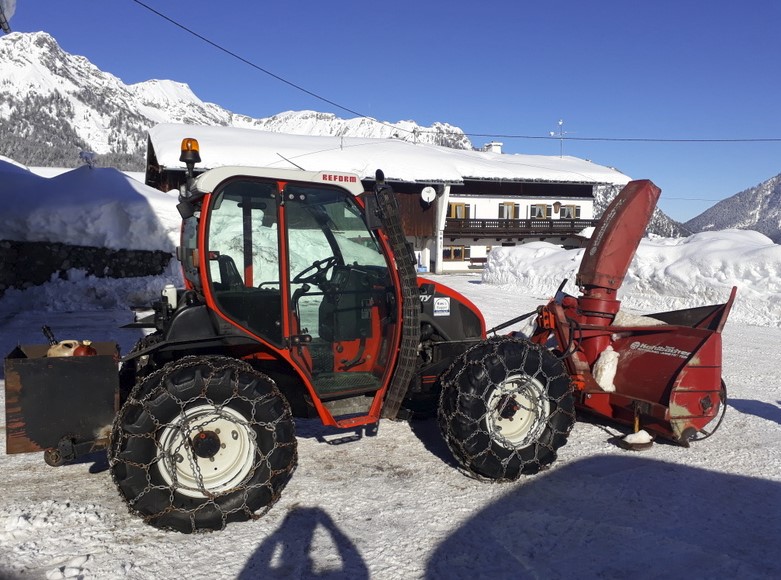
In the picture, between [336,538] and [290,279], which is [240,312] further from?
[336,538]

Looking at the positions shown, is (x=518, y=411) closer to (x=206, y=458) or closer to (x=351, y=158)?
(x=206, y=458)

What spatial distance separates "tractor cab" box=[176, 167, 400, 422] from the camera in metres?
3.48

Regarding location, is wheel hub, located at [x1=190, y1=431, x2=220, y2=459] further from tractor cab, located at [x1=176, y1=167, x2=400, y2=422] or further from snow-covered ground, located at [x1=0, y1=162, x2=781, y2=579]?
tractor cab, located at [x1=176, y1=167, x2=400, y2=422]

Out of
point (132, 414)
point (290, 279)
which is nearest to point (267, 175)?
point (290, 279)

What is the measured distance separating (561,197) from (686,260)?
22.8 metres

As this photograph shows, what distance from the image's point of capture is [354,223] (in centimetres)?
386

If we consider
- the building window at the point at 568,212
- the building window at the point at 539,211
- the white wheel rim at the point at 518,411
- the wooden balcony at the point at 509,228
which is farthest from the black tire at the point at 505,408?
the building window at the point at 568,212

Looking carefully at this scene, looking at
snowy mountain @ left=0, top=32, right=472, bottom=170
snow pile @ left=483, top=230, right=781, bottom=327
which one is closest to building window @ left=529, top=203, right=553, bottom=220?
snow pile @ left=483, top=230, right=781, bottom=327

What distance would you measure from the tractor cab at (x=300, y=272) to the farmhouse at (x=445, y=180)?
835 inches

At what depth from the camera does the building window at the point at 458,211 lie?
105ft

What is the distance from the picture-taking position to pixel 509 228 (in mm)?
32875

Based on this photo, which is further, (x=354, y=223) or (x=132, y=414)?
(x=354, y=223)

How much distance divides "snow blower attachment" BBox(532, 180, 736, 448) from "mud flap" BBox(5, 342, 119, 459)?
10.6ft

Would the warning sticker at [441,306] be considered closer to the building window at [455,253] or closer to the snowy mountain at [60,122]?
the building window at [455,253]
